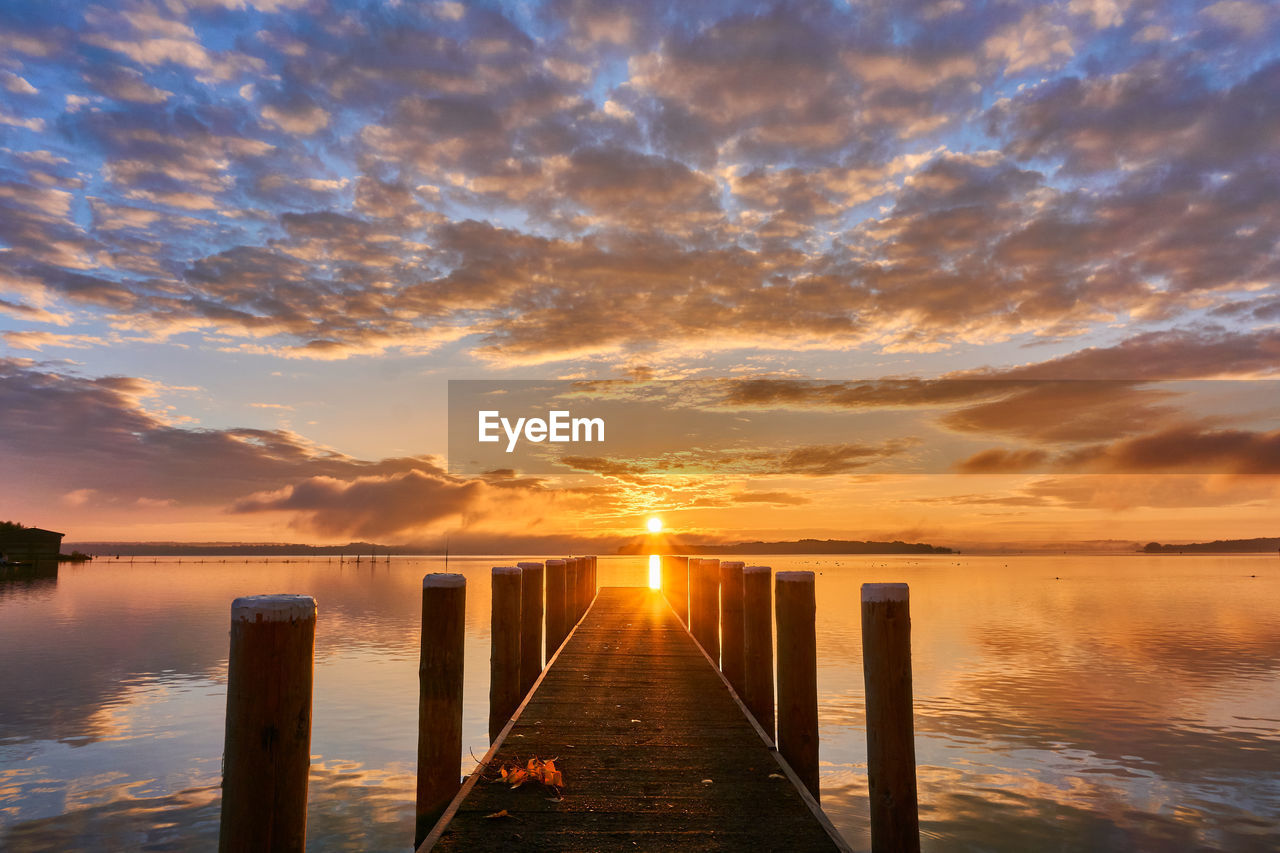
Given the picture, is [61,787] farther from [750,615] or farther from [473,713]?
[750,615]

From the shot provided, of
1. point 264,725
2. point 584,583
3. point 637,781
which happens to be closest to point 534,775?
point 637,781

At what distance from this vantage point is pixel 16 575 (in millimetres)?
87250

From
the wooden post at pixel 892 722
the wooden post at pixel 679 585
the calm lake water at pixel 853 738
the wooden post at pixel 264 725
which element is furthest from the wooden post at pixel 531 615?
the wooden post at pixel 679 585

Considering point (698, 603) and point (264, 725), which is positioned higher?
point (264, 725)

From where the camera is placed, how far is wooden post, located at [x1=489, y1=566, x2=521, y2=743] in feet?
32.0

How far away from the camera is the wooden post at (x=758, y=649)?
942 centimetres

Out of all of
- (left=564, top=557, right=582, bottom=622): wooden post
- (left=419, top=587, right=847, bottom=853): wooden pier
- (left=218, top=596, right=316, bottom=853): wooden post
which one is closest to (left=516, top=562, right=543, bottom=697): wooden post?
(left=419, top=587, right=847, bottom=853): wooden pier

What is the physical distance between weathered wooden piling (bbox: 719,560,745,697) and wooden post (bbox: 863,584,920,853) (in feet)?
19.0

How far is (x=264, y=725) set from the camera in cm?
362

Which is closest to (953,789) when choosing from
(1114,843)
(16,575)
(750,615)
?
(1114,843)

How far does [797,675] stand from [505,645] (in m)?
4.01

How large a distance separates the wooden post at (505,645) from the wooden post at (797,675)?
363 cm

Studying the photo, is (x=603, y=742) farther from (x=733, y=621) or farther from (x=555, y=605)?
(x=555, y=605)

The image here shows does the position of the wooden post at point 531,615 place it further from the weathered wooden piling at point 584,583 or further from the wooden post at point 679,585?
the wooden post at point 679,585
